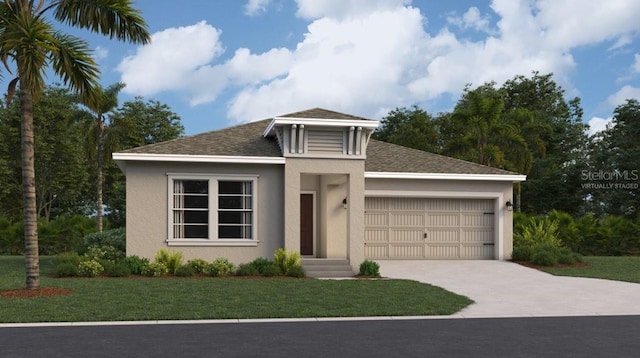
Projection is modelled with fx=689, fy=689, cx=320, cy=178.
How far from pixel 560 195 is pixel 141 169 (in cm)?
3198

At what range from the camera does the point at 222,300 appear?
13914 mm

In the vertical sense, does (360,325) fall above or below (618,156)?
below

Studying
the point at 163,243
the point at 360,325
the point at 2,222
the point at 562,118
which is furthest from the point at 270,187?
the point at 562,118

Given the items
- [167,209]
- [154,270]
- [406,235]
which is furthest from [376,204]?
[154,270]

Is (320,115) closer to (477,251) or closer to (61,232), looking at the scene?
(477,251)

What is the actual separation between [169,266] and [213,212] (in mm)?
2231

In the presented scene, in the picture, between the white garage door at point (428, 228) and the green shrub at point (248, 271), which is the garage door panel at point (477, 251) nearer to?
the white garage door at point (428, 228)

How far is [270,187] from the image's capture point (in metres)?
21.2

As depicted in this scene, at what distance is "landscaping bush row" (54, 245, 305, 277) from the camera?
62.4ft

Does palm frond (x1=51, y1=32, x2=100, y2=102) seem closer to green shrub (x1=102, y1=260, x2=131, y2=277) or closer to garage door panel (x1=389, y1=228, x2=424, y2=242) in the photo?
green shrub (x1=102, y1=260, x2=131, y2=277)

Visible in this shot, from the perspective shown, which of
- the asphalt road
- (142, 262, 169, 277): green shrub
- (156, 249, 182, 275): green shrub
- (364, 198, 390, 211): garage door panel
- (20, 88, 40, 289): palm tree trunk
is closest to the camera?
the asphalt road

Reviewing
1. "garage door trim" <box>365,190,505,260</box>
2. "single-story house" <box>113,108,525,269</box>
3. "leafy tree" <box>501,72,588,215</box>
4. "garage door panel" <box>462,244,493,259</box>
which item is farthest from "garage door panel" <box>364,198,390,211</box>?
"leafy tree" <box>501,72,588,215</box>

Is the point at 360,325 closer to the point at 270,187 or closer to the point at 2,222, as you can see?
the point at 270,187

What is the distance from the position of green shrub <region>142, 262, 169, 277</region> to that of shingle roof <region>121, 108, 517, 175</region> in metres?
3.52
